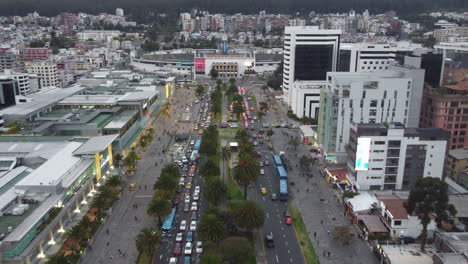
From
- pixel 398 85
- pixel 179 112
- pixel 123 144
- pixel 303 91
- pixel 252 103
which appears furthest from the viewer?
pixel 252 103

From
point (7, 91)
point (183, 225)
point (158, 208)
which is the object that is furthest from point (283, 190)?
point (7, 91)

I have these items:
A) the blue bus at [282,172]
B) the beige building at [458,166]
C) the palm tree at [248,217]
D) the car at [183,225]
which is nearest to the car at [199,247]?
the car at [183,225]

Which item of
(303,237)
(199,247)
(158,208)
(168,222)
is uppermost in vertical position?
(158,208)

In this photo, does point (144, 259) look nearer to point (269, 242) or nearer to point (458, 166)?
point (269, 242)

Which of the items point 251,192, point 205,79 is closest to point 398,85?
point 251,192

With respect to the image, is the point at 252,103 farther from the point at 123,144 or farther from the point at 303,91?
the point at 123,144

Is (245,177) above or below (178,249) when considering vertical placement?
above
